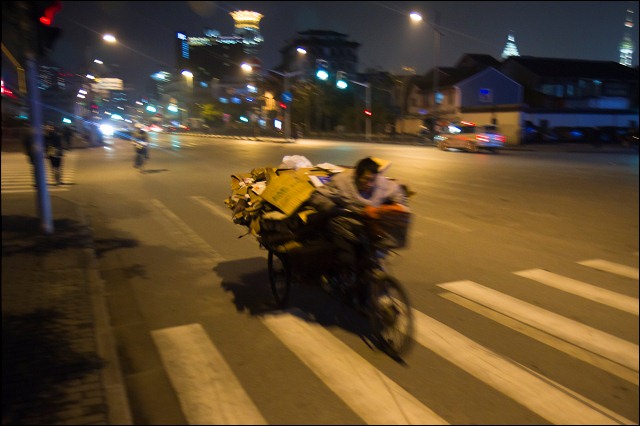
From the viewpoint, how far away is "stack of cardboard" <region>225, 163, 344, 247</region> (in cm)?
496

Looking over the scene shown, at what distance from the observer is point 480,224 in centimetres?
1060

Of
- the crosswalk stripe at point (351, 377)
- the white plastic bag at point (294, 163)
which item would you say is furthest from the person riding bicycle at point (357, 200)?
the white plastic bag at point (294, 163)

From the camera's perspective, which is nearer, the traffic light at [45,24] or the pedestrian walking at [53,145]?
the traffic light at [45,24]

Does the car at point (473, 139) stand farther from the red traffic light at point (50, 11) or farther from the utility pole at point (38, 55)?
the red traffic light at point (50, 11)

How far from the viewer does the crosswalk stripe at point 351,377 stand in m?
3.65

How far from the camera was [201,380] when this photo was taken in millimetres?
4195

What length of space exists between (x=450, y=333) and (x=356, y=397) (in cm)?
154

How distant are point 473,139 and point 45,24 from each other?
31267 millimetres

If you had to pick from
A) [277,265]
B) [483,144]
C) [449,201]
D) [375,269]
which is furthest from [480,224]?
[483,144]

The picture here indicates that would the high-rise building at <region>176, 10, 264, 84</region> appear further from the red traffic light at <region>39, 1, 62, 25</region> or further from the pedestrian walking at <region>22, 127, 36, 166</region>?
the red traffic light at <region>39, 1, 62, 25</region>

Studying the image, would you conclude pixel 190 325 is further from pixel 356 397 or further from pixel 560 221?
pixel 560 221

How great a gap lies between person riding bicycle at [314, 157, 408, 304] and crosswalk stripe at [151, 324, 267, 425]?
1408mm

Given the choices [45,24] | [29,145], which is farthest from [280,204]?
[29,145]

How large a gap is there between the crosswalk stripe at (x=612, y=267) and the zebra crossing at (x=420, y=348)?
1.11 m
